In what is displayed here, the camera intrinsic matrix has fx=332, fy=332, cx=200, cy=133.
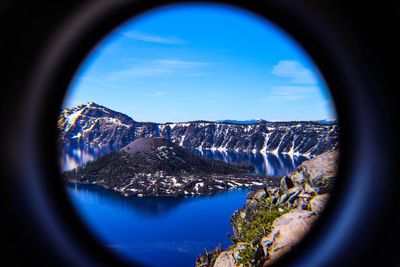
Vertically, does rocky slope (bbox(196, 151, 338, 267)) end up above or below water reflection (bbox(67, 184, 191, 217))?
above

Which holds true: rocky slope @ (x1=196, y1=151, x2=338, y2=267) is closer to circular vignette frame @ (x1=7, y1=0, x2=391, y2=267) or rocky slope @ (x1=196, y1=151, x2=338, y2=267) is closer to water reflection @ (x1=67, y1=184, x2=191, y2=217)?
circular vignette frame @ (x1=7, y1=0, x2=391, y2=267)

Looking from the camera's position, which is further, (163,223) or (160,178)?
(160,178)

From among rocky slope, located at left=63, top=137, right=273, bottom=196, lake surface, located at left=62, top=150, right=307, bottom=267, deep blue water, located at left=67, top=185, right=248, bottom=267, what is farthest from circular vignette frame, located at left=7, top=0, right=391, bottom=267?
rocky slope, located at left=63, top=137, right=273, bottom=196

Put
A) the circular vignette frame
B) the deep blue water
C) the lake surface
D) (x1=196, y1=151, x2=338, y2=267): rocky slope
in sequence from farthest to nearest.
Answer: the deep blue water → the lake surface → (x1=196, y1=151, x2=338, y2=267): rocky slope → the circular vignette frame
